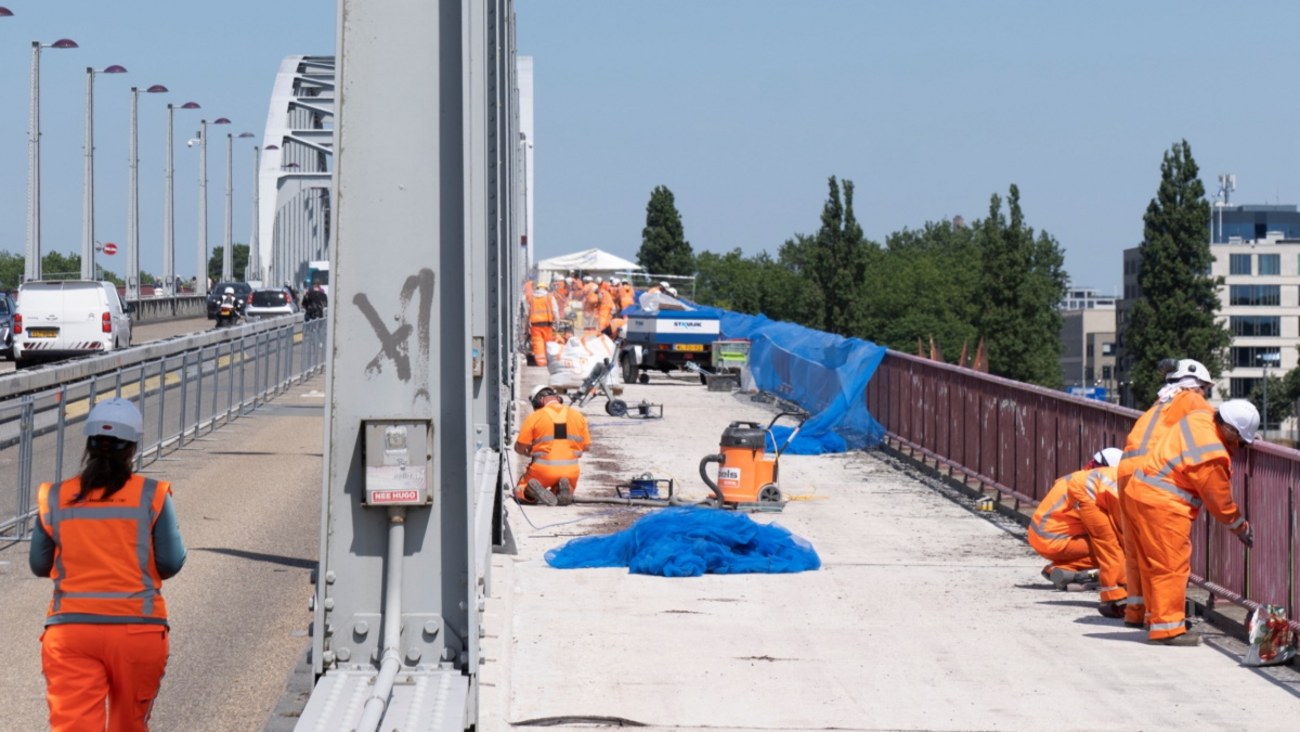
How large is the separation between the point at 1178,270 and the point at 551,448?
98711mm

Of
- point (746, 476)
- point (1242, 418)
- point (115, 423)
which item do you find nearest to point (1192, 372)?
point (1242, 418)

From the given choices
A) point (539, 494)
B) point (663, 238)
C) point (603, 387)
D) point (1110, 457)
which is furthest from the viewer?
point (663, 238)

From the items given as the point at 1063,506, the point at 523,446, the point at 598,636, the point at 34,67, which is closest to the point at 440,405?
the point at 598,636

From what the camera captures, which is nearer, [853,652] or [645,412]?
[853,652]

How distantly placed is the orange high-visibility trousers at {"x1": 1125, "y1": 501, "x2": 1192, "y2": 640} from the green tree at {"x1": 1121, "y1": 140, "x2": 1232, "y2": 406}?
337 feet

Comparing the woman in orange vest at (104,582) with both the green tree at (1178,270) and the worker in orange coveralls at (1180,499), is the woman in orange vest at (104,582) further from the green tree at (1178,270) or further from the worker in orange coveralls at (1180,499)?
the green tree at (1178,270)

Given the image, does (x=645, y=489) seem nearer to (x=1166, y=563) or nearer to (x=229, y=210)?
(x=1166, y=563)

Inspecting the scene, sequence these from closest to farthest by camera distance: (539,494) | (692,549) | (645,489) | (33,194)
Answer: (692,549) < (539,494) < (645,489) < (33,194)

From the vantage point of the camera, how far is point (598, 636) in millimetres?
11602

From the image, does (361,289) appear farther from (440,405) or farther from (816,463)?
(816,463)

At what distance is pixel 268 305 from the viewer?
65.1 metres

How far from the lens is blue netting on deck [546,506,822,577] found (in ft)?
47.0

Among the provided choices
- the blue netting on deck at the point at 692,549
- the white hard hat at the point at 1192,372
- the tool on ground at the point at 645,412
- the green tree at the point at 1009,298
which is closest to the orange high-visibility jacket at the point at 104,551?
the white hard hat at the point at 1192,372

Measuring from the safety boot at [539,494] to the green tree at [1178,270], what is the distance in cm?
9684
